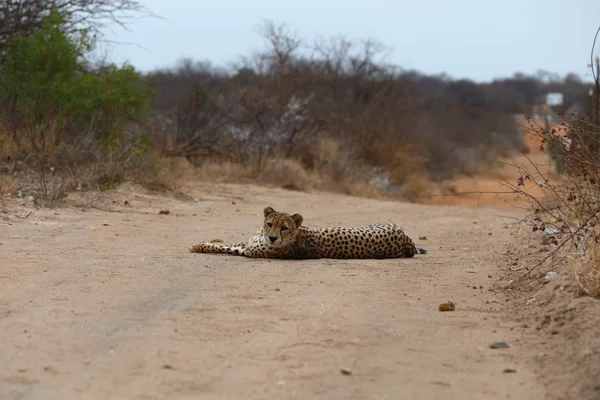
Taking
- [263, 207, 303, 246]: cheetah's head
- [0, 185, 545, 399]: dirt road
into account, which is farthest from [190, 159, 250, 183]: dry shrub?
[263, 207, 303, 246]: cheetah's head

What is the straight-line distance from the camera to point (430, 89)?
2771 inches

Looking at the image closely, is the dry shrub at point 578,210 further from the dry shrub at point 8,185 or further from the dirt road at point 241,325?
the dry shrub at point 8,185

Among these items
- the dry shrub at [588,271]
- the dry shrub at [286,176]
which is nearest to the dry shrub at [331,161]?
the dry shrub at [286,176]

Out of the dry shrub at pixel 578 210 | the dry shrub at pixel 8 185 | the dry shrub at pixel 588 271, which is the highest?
the dry shrub at pixel 578 210

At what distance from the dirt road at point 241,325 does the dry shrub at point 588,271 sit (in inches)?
19.6

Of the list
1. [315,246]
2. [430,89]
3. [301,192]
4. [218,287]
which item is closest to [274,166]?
[301,192]

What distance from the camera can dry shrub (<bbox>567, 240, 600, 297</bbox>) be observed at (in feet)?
18.5

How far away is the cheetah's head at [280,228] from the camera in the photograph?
26.1 ft

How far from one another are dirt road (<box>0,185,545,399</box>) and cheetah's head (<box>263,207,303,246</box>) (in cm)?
21

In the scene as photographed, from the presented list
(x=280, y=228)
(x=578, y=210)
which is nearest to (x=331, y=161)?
(x=280, y=228)

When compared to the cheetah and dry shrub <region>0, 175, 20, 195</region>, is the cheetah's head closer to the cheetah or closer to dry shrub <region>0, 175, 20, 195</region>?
the cheetah

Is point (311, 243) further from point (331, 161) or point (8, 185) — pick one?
point (331, 161)

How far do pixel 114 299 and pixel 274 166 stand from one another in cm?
1413

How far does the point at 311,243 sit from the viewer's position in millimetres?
8266
